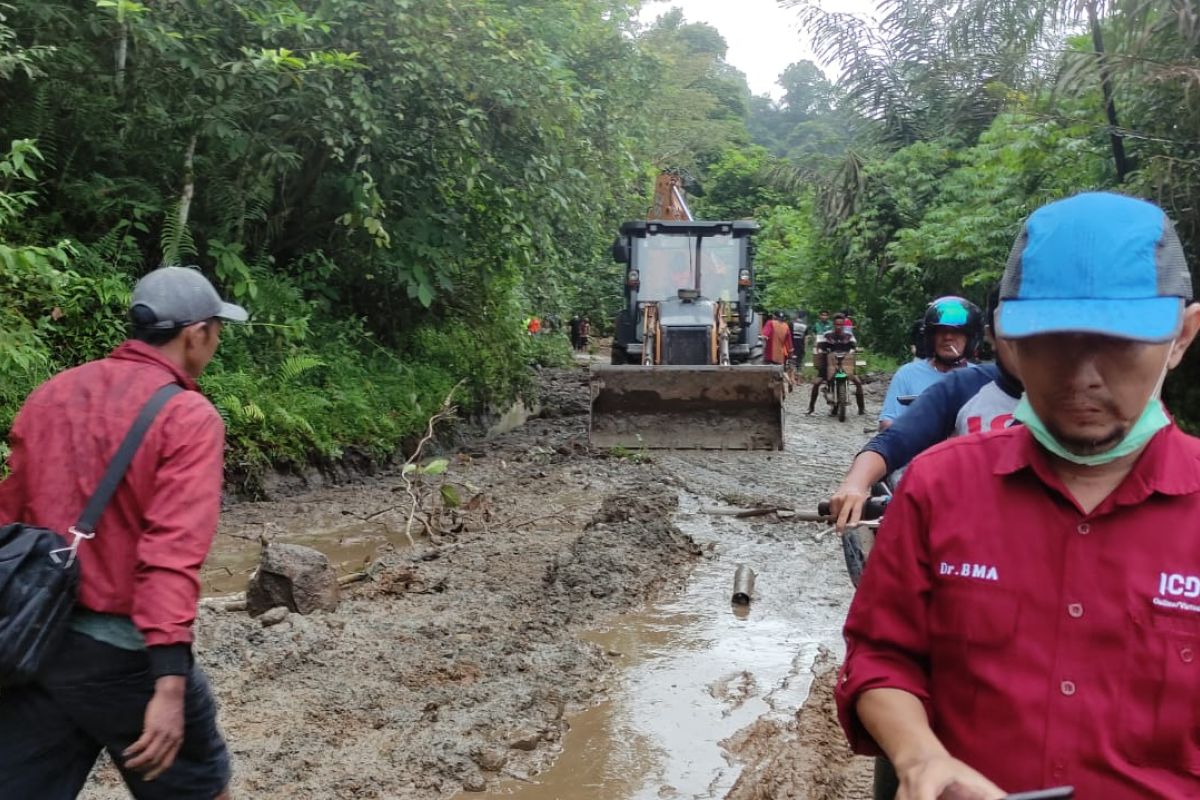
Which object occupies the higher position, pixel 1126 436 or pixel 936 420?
pixel 1126 436

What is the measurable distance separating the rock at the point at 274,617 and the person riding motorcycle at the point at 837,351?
509 inches

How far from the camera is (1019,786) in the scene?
1.40 m

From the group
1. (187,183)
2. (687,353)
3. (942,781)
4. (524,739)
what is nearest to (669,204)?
(687,353)

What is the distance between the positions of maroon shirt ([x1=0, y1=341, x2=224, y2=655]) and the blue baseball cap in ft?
6.17

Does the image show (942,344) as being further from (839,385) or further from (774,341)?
(774,341)

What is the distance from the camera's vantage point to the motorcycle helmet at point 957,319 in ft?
14.8

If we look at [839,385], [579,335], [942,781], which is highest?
[942,781]

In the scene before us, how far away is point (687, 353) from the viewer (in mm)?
14656

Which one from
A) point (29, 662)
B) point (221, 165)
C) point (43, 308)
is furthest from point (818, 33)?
point (29, 662)

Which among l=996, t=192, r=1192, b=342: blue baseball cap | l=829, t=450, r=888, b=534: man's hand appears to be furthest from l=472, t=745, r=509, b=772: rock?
l=996, t=192, r=1192, b=342: blue baseball cap

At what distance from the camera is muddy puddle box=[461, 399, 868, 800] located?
4.39 m

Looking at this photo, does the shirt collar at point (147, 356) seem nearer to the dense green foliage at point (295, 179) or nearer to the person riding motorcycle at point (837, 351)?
the dense green foliage at point (295, 179)

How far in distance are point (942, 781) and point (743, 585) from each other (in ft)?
18.8

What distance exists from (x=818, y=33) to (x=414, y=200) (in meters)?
16.7
